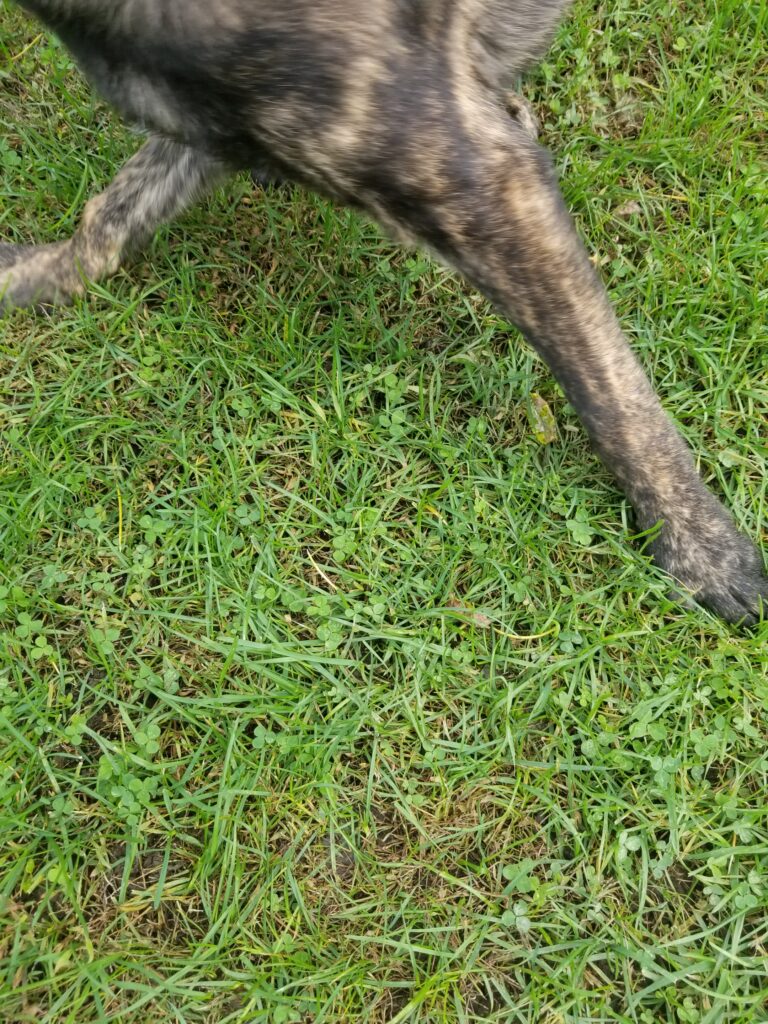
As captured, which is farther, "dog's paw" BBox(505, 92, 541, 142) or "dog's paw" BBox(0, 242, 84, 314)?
"dog's paw" BBox(505, 92, 541, 142)

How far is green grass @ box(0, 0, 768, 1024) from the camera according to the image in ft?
7.44

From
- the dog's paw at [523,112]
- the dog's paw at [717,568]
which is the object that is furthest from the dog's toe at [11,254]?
the dog's paw at [717,568]

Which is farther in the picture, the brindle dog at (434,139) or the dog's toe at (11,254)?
the dog's toe at (11,254)

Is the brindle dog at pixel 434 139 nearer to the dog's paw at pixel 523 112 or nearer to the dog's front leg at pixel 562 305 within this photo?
the dog's front leg at pixel 562 305

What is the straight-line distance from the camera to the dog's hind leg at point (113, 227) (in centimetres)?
272

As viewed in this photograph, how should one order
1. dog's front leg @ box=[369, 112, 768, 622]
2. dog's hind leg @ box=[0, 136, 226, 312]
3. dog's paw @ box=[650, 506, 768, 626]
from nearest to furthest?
dog's front leg @ box=[369, 112, 768, 622] → dog's paw @ box=[650, 506, 768, 626] → dog's hind leg @ box=[0, 136, 226, 312]

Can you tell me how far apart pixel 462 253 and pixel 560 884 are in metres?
1.62

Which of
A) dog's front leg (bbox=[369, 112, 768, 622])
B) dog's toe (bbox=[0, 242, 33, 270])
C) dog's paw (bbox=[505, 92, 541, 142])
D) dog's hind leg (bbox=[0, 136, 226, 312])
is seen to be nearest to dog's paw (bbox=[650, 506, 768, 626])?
dog's front leg (bbox=[369, 112, 768, 622])

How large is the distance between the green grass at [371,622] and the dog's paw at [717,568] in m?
0.08

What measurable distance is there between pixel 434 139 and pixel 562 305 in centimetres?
55

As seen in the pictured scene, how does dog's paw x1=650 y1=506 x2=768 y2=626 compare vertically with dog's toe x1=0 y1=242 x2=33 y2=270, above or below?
above

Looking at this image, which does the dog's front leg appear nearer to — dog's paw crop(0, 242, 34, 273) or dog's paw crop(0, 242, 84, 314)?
dog's paw crop(0, 242, 84, 314)

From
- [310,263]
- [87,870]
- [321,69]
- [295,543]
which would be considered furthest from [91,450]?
[321,69]

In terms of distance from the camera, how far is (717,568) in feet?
8.25
